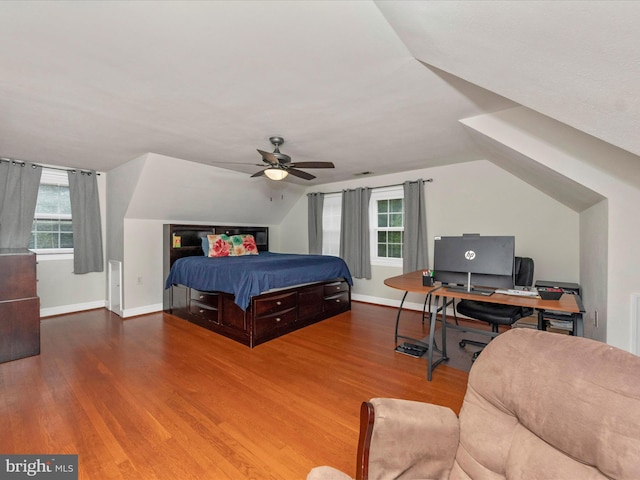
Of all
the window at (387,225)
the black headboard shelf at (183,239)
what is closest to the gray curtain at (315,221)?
the window at (387,225)

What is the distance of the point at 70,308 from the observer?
440cm

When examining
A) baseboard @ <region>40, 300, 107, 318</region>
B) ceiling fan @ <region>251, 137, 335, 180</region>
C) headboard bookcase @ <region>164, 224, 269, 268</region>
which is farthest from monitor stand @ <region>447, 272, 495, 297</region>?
baseboard @ <region>40, 300, 107, 318</region>

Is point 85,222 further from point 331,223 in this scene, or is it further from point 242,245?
point 331,223

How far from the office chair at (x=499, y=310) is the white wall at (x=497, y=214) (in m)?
0.77

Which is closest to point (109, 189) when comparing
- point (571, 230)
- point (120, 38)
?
point (120, 38)

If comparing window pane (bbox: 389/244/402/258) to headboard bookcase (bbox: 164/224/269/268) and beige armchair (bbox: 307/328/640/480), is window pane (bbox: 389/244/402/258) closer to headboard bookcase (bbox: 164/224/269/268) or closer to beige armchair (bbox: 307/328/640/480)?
headboard bookcase (bbox: 164/224/269/268)

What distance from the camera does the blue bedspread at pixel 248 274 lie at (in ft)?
10.7

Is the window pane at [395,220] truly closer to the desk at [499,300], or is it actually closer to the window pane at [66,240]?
the desk at [499,300]

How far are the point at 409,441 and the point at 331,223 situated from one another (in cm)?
492

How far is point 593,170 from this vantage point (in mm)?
2080

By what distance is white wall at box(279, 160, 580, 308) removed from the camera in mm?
3582

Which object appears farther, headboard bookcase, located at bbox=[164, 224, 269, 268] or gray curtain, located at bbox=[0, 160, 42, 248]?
headboard bookcase, located at bbox=[164, 224, 269, 268]

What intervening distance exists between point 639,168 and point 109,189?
626 centimetres

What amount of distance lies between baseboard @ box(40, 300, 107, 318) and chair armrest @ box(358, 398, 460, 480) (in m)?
5.32
